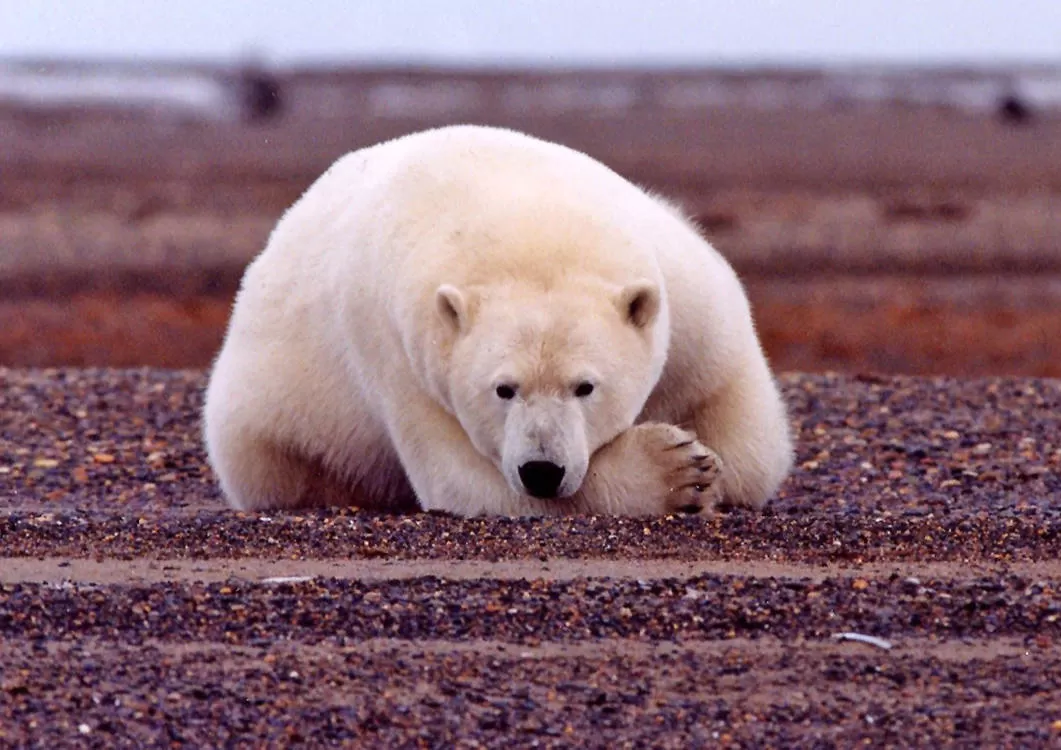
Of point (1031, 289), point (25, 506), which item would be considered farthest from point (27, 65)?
point (25, 506)

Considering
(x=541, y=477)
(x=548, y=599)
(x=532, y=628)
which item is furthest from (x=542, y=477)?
(x=532, y=628)

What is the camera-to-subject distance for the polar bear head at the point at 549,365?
17.5 feet

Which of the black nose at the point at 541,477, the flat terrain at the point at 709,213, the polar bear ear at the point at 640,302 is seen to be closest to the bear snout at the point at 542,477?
the black nose at the point at 541,477

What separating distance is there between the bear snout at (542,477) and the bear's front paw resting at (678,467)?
0.38 metres

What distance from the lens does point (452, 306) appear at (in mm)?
5426

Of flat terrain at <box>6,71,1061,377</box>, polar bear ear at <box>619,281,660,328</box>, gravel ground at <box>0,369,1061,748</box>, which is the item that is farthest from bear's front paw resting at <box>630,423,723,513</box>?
flat terrain at <box>6,71,1061,377</box>

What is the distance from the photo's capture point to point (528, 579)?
4902mm

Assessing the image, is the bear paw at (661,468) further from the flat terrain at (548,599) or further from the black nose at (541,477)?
the black nose at (541,477)

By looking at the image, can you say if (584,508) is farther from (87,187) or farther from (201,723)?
(87,187)

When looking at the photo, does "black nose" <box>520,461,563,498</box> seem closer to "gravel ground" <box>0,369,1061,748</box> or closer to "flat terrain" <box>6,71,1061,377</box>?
"gravel ground" <box>0,369,1061,748</box>

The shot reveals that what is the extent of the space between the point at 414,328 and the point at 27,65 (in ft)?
178

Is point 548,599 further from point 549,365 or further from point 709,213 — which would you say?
point 709,213

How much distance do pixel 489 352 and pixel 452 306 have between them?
6.5 inches

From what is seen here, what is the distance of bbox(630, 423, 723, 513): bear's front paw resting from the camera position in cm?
564
